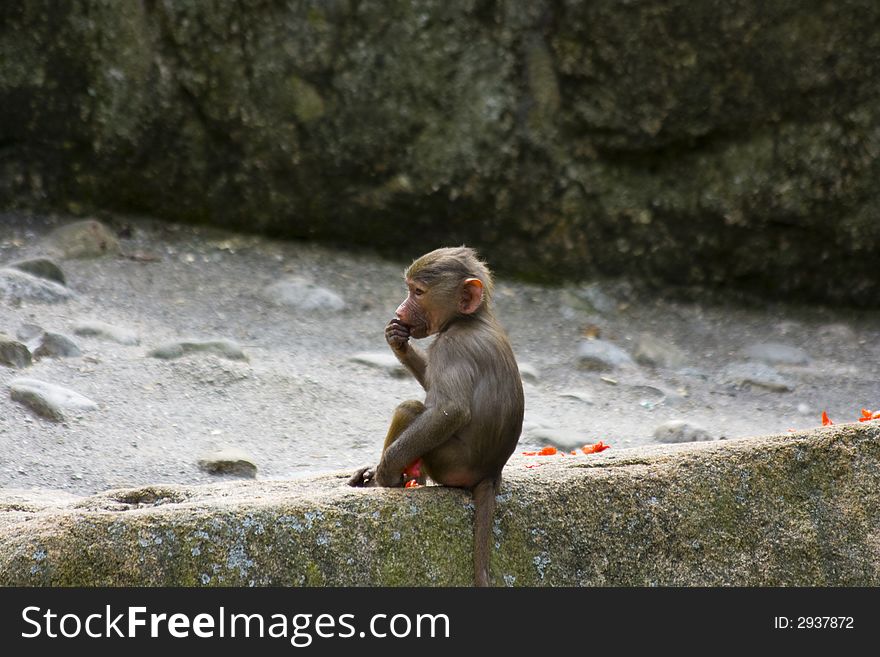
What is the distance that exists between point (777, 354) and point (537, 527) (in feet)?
16.4

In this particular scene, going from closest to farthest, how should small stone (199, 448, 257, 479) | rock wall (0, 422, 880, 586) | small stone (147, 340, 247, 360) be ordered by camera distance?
rock wall (0, 422, 880, 586), small stone (199, 448, 257, 479), small stone (147, 340, 247, 360)

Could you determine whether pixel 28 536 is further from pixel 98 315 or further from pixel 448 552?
pixel 98 315

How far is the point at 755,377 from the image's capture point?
802 centimetres

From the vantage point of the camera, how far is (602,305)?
8.78m

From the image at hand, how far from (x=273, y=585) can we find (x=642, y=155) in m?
5.84

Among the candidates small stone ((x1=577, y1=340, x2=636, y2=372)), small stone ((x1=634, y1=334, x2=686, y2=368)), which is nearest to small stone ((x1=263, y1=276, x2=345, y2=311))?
Answer: small stone ((x1=577, y1=340, x2=636, y2=372))

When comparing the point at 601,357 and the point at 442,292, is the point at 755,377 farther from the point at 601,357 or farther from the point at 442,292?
the point at 442,292

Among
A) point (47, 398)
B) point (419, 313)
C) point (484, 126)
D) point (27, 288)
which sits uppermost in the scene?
point (484, 126)

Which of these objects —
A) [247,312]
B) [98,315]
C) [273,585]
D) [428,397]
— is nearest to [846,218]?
[247,312]

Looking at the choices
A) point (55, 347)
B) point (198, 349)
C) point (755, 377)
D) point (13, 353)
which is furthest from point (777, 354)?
point (13, 353)

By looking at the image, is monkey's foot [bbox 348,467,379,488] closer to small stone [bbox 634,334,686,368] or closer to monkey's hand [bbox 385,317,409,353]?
monkey's hand [bbox 385,317,409,353]

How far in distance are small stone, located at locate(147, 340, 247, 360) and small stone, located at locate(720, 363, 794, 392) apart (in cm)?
300

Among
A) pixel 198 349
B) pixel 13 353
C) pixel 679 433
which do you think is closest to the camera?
pixel 13 353

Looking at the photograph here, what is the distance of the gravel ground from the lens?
240 inches
